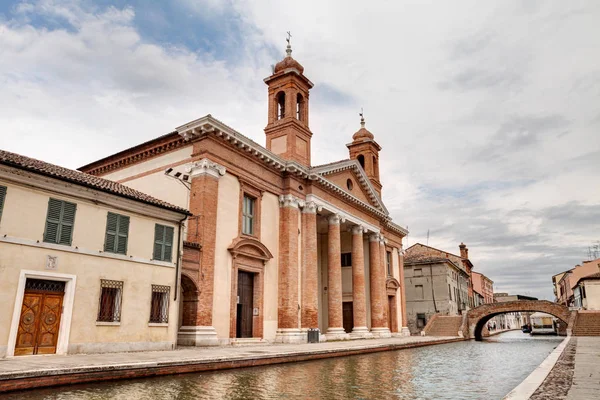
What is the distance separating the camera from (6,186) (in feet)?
37.3

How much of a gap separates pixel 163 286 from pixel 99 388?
6.99 metres

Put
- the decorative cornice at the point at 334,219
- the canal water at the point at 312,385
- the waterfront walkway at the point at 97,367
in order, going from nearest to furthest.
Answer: the canal water at the point at 312,385 < the waterfront walkway at the point at 97,367 < the decorative cornice at the point at 334,219

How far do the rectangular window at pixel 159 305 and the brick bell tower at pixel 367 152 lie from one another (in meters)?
23.3

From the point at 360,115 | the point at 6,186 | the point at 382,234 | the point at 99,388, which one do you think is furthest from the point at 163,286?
the point at 360,115

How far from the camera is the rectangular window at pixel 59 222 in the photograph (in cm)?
1216

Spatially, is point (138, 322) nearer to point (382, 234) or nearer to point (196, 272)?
point (196, 272)

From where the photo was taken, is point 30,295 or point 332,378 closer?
point 332,378

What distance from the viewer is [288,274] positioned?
22109mm

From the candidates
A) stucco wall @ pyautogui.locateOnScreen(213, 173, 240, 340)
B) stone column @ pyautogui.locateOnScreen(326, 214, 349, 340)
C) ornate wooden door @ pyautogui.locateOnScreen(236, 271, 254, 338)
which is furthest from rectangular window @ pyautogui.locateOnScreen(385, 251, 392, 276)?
stucco wall @ pyautogui.locateOnScreen(213, 173, 240, 340)

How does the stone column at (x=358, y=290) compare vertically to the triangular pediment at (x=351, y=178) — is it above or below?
below

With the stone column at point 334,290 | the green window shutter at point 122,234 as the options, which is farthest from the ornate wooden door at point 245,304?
the green window shutter at point 122,234

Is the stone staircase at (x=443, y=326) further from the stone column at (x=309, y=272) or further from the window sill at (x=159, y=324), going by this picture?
the window sill at (x=159, y=324)

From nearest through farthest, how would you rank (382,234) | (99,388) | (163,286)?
1. (99,388)
2. (163,286)
3. (382,234)

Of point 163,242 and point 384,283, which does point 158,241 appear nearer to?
point 163,242
